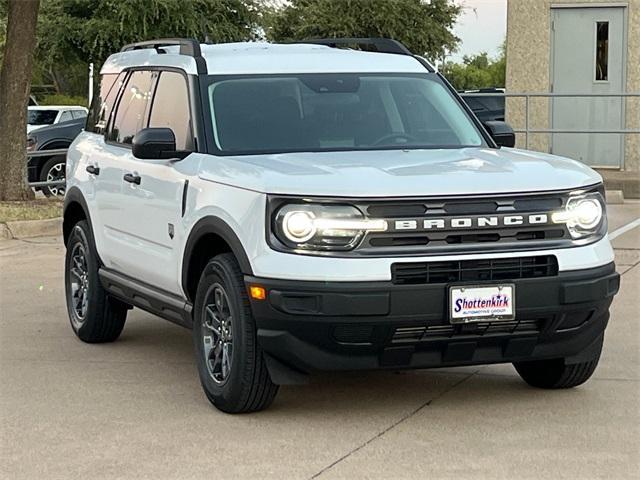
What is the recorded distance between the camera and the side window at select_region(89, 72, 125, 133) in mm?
8750

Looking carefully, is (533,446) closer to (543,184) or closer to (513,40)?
(543,184)

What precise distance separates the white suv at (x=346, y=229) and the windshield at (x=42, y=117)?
18.5 meters

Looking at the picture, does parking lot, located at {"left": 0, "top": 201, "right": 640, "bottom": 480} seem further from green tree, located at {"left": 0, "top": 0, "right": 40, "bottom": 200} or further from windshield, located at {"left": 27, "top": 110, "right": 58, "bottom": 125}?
windshield, located at {"left": 27, "top": 110, "right": 58, "bottom": 125}

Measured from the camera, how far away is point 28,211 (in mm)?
15609

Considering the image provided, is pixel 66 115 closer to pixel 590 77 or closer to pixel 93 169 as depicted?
pixel 590 77

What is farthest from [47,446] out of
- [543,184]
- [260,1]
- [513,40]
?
[260,1]

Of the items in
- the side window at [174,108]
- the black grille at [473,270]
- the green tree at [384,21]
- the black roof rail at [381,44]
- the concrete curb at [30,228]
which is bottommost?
the concrete curb at [30,228]

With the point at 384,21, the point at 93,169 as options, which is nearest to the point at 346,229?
the point at 93,169

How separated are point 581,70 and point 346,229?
14687 millimetres

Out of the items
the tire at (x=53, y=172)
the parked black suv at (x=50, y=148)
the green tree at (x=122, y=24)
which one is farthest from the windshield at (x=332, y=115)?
the green tree at (x=122, y=24)

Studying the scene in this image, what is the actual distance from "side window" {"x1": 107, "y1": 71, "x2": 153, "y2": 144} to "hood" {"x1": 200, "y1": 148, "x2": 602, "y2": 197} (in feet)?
4.24

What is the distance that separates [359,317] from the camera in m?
5.98

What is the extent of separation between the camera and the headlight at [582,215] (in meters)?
6.35

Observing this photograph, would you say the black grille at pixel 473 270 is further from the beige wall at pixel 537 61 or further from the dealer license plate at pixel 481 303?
the beige wall at pixel 537 61
